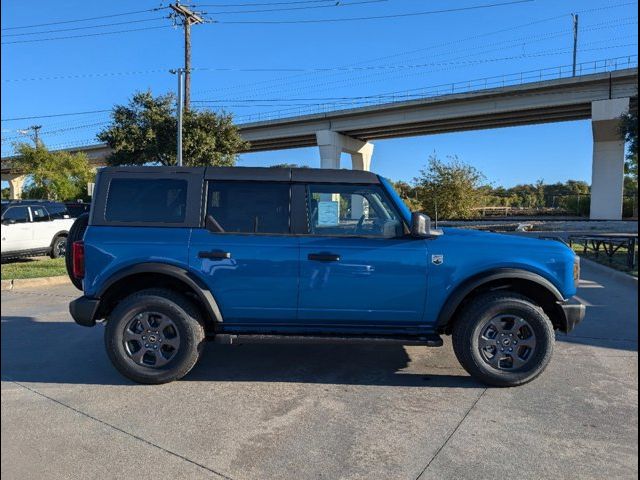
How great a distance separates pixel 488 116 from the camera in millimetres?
45094

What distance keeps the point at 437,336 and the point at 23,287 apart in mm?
8169

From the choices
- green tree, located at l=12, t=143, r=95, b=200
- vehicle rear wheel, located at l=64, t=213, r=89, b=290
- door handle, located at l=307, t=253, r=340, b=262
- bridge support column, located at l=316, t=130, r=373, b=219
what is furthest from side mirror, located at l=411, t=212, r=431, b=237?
bridge support column, located at l=316, t=130, r=373, b=219

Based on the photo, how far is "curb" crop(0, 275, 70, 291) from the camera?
9102mm

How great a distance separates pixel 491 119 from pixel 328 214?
46221 millimetres

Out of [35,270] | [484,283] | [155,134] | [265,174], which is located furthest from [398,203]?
→ [155,134]

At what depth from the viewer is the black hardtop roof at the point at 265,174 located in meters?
4.44

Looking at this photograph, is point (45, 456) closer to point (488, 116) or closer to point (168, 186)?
point (168, 186)

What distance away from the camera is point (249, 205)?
14.5ft

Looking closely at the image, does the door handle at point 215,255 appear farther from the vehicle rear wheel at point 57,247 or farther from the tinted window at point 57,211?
the tinted window at point 57,211

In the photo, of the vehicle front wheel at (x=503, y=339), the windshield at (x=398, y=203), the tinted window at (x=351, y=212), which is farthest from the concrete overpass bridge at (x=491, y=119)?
the tinted window at (x=351, y=212)

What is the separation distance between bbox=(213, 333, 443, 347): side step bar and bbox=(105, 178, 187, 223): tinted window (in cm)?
114

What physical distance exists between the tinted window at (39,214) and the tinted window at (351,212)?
1148 centimetres

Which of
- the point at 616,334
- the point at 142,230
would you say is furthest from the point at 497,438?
the point at 616,334

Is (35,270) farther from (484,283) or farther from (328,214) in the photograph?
(484,283)
